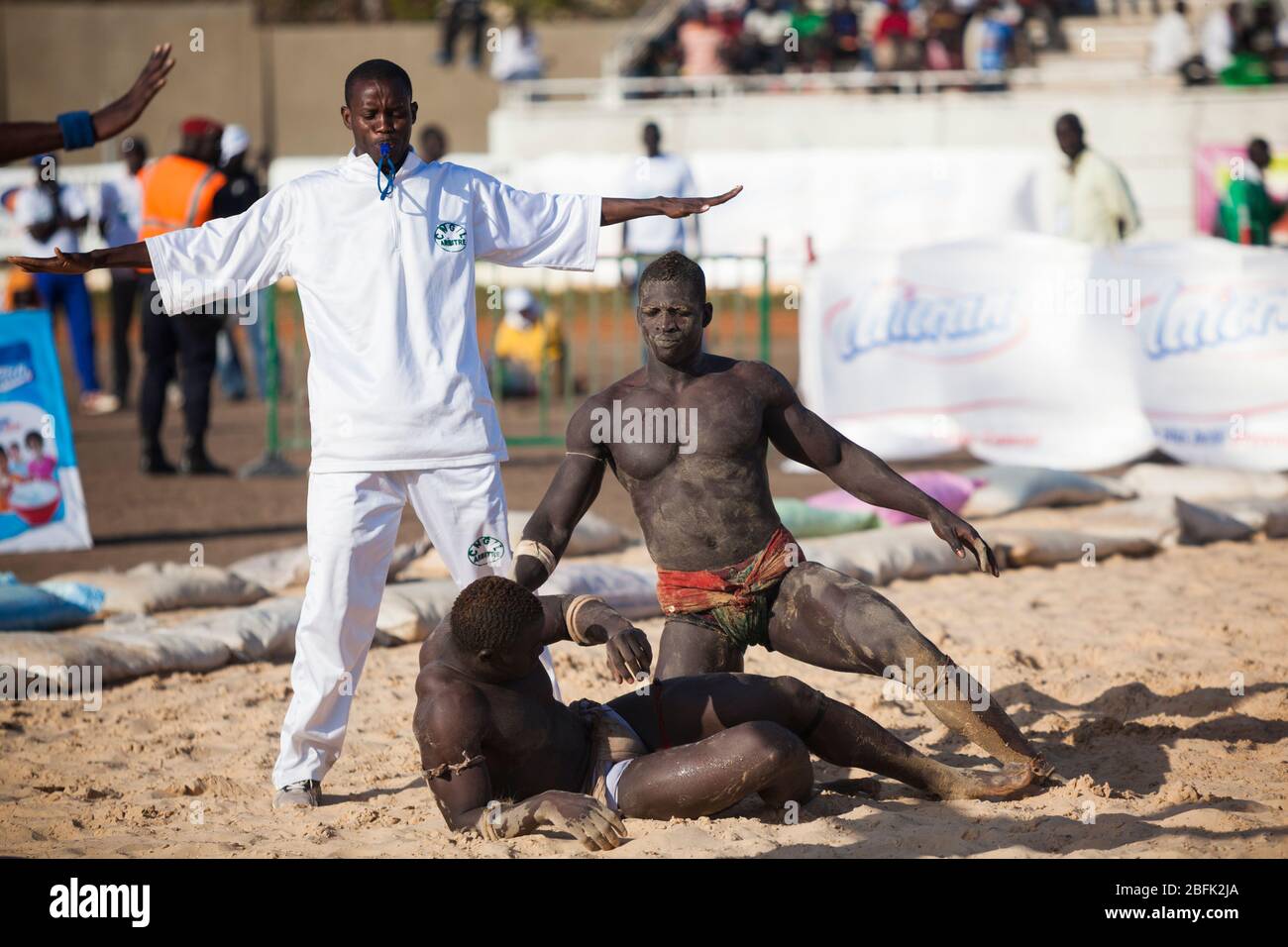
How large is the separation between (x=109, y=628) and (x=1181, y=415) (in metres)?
6.92

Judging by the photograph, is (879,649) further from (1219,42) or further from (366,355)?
(1219,42)

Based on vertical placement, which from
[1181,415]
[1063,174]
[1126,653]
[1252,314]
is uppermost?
[1063,174]

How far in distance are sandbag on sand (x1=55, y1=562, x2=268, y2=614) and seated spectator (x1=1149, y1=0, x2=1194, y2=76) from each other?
1745 centimetres

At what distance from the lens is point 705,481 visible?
4.96 meters

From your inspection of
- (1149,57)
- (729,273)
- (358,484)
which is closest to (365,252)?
(358,484)

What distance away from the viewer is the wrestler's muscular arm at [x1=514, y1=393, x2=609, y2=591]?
4805 millimetres

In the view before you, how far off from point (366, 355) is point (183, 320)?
6064mm

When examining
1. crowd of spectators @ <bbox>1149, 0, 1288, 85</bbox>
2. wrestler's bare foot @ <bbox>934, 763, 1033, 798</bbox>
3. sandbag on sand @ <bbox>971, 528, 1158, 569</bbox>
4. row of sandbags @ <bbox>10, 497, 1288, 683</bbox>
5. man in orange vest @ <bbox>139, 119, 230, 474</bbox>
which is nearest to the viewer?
wrestler's bare foot @ <bbox>934, 763, 1033, 798</bbox>

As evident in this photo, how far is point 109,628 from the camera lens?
6.96 meters

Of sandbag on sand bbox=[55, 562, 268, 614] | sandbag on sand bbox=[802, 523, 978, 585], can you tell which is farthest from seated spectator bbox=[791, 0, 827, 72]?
sandbag on sand bbox=[55, 562, 268, 614]

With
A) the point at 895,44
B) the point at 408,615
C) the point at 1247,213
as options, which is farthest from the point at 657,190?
the point at 895,44

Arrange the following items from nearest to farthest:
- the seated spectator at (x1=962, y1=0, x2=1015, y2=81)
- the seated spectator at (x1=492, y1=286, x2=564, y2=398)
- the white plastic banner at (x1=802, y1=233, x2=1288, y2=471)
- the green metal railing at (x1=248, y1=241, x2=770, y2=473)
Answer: the white plastic banner at (x1=802, y1=233, x2=1288, y2=471)
the green metal railing at (x1=248, y1=241, x2=770, y2=473)
the seated spectator at (x1=492, y1=286, x2=564, y2=398)
the seated spectator at (x1=962, y1=0, x2=1015, y2=81)

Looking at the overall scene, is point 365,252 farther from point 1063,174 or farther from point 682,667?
point 1063,174

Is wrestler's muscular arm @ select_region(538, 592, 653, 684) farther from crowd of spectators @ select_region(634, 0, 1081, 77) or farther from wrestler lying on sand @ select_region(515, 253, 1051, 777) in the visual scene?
crowd of spectators @ select_region(634, 0, 1081, 77)
